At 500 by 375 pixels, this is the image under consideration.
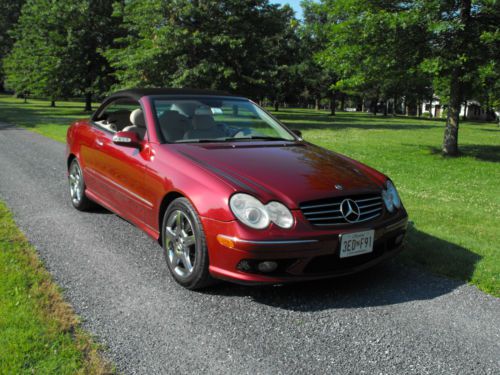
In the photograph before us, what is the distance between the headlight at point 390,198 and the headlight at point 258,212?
1040 millimetres

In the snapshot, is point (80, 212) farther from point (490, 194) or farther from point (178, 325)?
point (490, 194)

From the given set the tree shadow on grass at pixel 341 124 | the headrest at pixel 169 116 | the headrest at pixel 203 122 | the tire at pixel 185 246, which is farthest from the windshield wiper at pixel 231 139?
the tree shadow on grass at pixel 341 124

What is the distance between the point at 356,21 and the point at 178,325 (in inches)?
433

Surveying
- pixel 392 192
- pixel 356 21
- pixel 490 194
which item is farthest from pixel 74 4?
pixel 392 192

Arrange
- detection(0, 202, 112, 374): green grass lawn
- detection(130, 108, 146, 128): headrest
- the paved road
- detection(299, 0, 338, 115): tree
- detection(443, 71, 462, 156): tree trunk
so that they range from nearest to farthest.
Result: 1. detection(0, 202, 112, 374): green grass lawn
2. the paved road
3. detection(130, 108, 146, 128): headrest
4. detection(443, 71, 462, 156): tree trunk
5. detection(299, 0, 338, 115): tree

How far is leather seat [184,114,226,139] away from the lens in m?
4.77

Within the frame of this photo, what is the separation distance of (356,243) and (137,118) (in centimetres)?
272

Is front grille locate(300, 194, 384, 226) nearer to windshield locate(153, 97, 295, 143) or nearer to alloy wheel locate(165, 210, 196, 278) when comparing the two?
alloy wheel locate(165, 210, 196, 278)

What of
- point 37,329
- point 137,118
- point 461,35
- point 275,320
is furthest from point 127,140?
point 461,35

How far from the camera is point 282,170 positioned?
402cm

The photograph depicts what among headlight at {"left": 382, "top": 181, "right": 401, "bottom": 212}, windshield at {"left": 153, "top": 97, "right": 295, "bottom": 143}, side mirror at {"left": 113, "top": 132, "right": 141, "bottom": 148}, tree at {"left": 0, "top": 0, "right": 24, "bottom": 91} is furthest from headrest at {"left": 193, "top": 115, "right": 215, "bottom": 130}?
tree at {"left": 0, "top": 0, "right": 24, "bottom": 91}

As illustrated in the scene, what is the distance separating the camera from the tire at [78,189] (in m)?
6.17

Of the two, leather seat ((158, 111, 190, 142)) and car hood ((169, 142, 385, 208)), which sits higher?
leather seat ((158, 111, 190, 142))

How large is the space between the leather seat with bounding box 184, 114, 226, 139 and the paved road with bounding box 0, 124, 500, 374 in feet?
4.02
